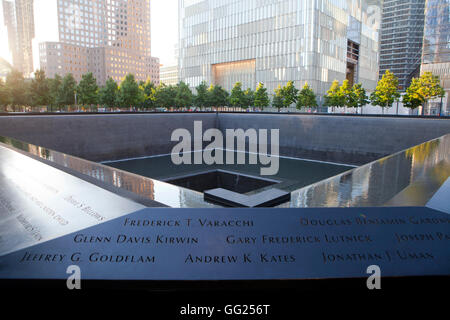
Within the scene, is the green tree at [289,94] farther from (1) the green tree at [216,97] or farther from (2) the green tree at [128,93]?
(2) the green tree at [128,93]

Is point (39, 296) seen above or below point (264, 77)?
below

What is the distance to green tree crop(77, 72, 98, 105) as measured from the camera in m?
36.6

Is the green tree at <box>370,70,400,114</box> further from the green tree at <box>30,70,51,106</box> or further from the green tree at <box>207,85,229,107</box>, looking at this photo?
the green tree at <box>30,70,51,106</box>

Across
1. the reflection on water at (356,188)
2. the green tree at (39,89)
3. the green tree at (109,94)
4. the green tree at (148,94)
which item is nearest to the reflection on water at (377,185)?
the reflection on water at (356,188)

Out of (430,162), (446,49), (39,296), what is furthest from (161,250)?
(446,49)

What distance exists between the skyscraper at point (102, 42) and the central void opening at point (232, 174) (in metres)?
90.0

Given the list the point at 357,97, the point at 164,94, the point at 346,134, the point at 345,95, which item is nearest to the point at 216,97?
the point at 164,94

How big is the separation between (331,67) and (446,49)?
1678 cm

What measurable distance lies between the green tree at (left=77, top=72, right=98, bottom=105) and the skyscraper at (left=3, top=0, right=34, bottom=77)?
425 ft

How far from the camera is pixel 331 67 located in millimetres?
53906

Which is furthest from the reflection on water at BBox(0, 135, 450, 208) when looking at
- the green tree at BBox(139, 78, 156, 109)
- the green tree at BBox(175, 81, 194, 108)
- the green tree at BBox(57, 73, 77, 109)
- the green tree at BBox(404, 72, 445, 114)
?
the green tree at BBox(139, 78, 156, 109)

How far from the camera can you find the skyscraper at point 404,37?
8496 centimetres

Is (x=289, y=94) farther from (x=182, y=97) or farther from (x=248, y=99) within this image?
(x=182, y=97)
